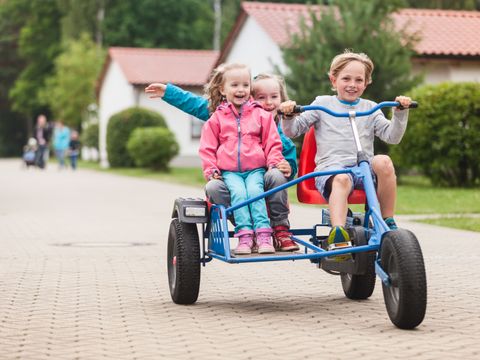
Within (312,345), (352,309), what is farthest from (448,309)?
(312,345)

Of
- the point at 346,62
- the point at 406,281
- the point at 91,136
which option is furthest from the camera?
the point at 91,136

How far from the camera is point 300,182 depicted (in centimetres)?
709

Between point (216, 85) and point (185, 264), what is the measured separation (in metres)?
1.29

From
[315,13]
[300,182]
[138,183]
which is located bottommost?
[138,183]

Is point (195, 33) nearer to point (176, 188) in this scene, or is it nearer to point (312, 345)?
point (176, 188)

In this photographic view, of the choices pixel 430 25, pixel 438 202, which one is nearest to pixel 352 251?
pixel 438 202

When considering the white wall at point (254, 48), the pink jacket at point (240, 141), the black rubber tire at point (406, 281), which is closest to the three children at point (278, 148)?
the pink jacket at point (240, 141)

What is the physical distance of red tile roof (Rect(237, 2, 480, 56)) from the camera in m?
31.0

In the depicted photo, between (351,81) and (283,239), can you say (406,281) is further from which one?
(351,81)

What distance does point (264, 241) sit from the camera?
6.86 metres

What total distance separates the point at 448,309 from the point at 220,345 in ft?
6.07

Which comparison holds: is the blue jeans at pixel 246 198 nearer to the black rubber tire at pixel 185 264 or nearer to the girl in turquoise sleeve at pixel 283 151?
the girl in turquoise sleeve at pixel 283 151

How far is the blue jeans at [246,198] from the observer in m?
6.96

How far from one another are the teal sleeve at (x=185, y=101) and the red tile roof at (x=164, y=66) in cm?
3927
